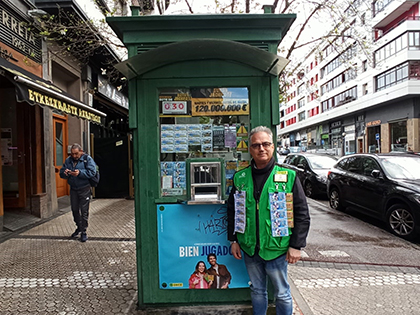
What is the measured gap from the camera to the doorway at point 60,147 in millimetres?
9516

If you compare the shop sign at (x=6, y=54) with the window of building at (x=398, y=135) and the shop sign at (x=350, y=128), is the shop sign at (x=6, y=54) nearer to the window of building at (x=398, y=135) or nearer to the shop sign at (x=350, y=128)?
the window of building at (x=398, y=135)

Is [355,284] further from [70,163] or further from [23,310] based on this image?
[70,163]

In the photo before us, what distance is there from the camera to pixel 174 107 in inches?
125

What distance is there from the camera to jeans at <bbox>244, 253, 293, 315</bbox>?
8.38 feet

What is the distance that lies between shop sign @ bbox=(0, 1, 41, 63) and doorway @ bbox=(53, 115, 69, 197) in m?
2.20

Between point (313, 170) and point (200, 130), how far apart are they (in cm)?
878

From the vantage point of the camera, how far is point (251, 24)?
305cm

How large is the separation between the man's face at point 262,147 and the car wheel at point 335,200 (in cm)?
672

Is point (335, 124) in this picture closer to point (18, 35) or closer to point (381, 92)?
point (381, 92)

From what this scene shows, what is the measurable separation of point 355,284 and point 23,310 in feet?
12.2

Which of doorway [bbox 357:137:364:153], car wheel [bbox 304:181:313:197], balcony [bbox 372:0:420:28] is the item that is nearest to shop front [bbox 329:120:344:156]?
doorway [bbox 357:137:364:153]

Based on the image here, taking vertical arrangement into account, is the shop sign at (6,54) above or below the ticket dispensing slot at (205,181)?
above

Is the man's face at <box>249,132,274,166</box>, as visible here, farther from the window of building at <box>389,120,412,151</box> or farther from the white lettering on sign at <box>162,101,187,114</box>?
the window of building at <box>389,120,412,151</box>

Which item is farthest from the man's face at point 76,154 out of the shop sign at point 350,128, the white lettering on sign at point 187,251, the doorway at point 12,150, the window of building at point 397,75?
the shop sign at point 350,128
